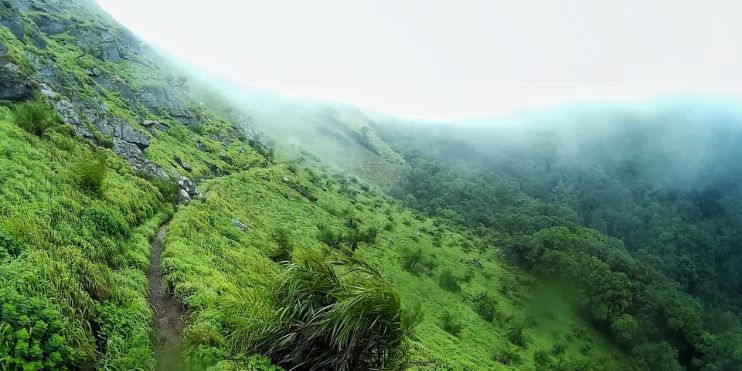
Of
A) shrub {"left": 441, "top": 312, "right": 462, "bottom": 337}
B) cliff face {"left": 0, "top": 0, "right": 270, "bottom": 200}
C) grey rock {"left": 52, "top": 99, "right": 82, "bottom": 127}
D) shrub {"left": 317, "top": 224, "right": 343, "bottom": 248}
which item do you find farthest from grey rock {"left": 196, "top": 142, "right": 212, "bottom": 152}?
shrub {"left": 441, "top": 312, "right": 462, "bottom": 337}

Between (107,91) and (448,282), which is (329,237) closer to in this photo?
(448,282)

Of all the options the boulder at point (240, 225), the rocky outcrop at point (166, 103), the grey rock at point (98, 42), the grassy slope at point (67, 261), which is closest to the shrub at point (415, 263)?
the boulder at point (240, 225)

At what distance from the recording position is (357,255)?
10.7m

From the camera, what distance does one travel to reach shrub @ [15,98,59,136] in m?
19.0

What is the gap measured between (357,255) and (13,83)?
835 inches

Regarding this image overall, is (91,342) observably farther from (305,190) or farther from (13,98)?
(305,190)

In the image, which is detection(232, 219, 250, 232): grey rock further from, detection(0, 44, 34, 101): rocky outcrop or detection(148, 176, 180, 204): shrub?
detection(0, 44, 34, 101): rocky outcrop

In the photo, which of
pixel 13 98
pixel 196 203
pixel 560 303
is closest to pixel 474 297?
pixel 560 303

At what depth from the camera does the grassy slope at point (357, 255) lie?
13.4 meters

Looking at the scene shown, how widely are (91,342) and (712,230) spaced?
7324 inches

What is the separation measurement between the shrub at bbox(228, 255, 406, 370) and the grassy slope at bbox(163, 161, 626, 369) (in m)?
0.64

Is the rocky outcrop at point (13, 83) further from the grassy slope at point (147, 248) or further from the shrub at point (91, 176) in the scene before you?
the shrub at point (91, 176)

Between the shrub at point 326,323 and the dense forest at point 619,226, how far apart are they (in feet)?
205

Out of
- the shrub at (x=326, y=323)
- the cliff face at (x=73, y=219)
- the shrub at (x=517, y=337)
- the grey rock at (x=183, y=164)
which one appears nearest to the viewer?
the cliff face at (x=73, y=219)
